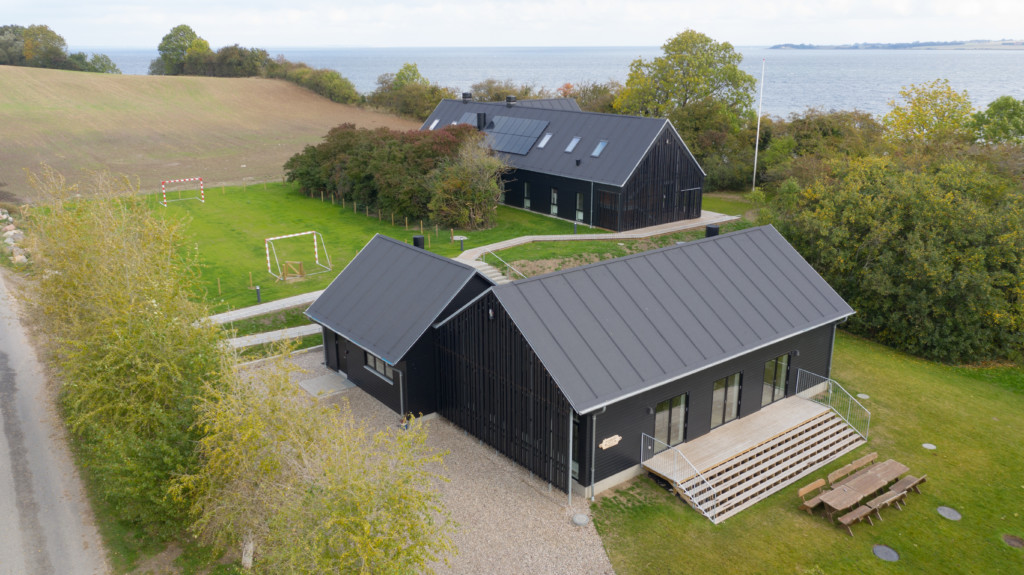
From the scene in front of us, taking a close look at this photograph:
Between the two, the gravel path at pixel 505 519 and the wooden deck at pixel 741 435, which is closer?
the gravel path at pixel 505 519

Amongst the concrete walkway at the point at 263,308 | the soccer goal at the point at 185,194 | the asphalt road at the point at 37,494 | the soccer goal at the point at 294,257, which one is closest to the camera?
the asphalt road at the point at 37,494

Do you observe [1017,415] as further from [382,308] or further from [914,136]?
[914,136]

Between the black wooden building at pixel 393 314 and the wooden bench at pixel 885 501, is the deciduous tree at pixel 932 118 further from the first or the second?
the black wooden building at pixel 393 314

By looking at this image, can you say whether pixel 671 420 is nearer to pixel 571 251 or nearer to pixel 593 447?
pixel 593 447

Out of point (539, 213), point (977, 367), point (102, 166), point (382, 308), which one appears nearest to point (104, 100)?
point (102, 166)

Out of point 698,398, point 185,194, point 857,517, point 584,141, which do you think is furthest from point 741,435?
point 185,194

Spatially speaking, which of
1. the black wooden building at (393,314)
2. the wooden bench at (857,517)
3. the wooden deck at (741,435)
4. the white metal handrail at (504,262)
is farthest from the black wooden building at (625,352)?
the white metal handrail at (504,262)
